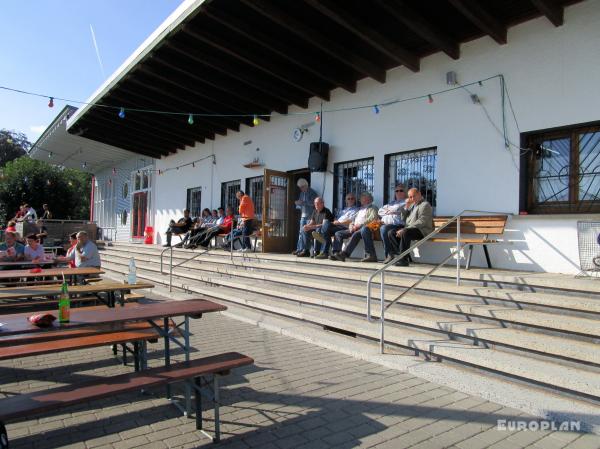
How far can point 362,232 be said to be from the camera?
742cm

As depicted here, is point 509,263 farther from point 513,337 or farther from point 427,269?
point 513,337

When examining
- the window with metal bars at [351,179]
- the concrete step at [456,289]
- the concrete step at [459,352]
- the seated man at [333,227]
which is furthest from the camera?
the window with metal bars at [351,179]

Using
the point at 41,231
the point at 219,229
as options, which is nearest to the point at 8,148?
the point at 41,231

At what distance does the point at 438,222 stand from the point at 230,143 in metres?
7.58

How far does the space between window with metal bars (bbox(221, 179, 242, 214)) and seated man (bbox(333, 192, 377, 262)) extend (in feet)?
16.6

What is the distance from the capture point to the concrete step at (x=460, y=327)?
12.4 feet

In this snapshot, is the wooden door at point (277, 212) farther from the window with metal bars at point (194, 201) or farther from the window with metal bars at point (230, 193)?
the window with metal bars at point (194, 201)

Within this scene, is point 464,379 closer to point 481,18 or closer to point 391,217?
point 391,217

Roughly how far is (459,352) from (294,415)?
72.8 inches

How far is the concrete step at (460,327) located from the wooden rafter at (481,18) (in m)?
3.87

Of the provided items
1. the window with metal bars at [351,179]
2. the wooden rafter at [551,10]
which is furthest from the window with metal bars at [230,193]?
the wooden rafter at [551,10]

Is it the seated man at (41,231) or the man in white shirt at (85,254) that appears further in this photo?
the seated man at (41,231)

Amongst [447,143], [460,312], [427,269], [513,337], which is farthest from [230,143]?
[513,337]

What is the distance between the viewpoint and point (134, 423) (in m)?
3.24
